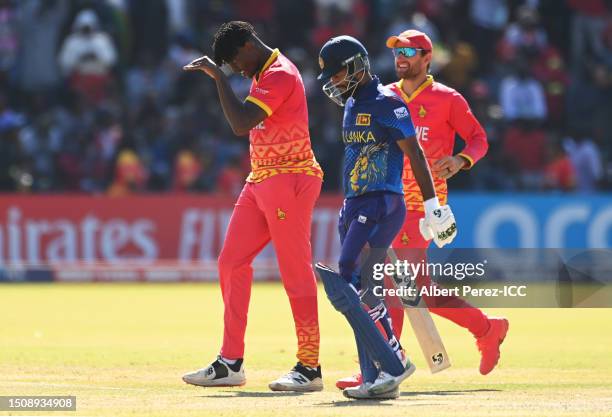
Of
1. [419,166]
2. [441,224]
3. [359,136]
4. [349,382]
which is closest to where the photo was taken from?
[441,224]

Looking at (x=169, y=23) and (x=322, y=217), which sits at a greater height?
(x=169, y=23)

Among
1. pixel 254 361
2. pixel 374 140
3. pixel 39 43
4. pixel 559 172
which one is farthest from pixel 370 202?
pixel 39 43

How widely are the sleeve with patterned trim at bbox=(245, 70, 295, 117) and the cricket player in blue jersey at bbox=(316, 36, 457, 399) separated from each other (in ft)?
1.65

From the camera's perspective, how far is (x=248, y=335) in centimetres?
1447

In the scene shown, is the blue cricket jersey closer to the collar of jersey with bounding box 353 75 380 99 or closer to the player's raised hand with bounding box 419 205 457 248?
the collar of jersey with bounding box 353 75 380 99

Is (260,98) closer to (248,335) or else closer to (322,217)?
(248,335)

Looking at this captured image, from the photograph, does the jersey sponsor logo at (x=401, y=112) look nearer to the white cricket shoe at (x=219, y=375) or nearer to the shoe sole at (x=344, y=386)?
the shoe sole at (x=344, y=386)

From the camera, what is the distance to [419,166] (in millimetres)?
9539

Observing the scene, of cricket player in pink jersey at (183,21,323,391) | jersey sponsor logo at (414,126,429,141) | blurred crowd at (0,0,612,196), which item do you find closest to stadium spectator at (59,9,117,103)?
blurred crowd at (0,0,612,196)

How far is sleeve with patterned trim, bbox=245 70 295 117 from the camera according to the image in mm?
10250

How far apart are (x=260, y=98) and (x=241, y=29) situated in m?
0.53

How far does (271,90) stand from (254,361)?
2.78 m

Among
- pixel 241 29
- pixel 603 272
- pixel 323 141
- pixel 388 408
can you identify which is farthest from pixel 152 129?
pixel 388 408

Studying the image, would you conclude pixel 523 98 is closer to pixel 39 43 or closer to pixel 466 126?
pixel 39 43
